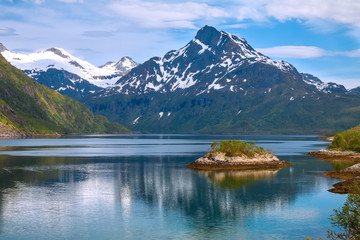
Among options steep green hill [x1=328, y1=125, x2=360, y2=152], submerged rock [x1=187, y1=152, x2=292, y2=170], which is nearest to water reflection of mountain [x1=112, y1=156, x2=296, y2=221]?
submerged rock [x1=187, y1=152, x2=292, y2=170]

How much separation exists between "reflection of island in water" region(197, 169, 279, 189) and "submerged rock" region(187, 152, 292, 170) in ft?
20.9

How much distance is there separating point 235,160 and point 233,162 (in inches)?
37.3

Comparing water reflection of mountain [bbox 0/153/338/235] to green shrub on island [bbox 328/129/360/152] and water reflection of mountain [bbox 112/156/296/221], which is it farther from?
green shrub on island [bbox 328/129/360/152]

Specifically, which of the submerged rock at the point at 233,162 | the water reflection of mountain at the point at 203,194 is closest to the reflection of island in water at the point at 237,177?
the water reflection of mountain at the point at 203,194

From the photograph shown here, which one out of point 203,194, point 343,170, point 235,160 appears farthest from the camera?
point 235,160

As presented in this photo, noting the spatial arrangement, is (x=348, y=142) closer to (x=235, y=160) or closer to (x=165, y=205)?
(x=235, y=160)

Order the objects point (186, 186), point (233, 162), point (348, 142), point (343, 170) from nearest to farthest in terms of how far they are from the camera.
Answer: point (186, 186) → point (343, 170) → point (233, 162) → point (348, 142)

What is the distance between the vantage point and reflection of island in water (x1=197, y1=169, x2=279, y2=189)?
8981 cm

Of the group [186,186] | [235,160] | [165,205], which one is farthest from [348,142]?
[165,205]

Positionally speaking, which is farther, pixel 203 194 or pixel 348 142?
pixel 348 142

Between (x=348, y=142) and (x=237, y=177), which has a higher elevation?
(x=348, y=142)

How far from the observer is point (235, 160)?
122 meters

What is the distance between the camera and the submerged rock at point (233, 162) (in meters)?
120

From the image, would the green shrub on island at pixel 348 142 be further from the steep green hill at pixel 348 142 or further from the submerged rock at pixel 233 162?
the submerged rock at pixel 233 162
